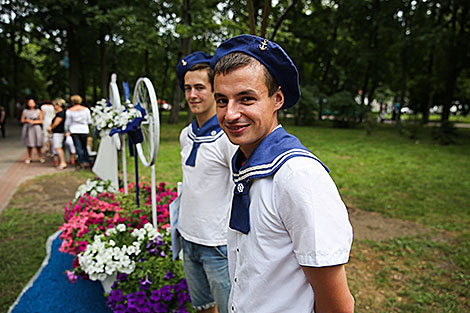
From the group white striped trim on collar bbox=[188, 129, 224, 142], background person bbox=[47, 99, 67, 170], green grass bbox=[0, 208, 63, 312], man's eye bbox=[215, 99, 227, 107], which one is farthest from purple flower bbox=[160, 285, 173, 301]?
background person bbox=[47, 99, 67, 170]

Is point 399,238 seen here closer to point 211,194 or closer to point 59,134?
point 211,194

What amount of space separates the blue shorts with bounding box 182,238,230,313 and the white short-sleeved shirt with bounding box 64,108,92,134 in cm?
725

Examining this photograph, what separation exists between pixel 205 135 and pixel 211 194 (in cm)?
37

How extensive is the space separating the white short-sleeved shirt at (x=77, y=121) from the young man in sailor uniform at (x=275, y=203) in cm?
819

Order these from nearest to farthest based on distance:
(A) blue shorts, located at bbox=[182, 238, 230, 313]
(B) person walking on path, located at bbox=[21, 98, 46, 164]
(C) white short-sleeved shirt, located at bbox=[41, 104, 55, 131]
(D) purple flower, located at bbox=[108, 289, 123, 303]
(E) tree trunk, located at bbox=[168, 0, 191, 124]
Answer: (A) blue shorts, located at bbox=[182, 238, 230, 313] → (D) purple flower, located at bbox=[108, 289, 123, 303] → (B) person walking on path, located at bbox=[21, 98, 46, 164] → (C) white short-sleeved shirt, located at bbox=[41, 104, 55, 131] → (E) tree trunk, located at bbox=[168, 0, 191, 124]

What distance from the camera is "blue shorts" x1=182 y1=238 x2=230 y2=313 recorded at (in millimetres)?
2174

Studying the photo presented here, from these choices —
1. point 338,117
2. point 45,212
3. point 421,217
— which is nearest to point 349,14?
point 338,117

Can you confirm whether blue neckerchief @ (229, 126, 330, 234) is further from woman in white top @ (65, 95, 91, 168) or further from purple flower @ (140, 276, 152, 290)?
woman in white top @ (65, 95, 91, 168)

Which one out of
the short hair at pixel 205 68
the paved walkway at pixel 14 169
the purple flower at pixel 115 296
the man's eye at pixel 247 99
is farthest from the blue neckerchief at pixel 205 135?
the paved walkway at pixel 14 169

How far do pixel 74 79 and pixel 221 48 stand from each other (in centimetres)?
1766

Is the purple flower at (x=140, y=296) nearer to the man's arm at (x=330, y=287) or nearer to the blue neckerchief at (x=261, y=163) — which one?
the blue neckerchief at (x=261, y=163)

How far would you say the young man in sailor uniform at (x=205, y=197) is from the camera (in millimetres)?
2207

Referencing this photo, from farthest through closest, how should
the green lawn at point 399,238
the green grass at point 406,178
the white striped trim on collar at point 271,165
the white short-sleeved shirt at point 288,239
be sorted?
the green grass at point 406,178
the green lawn at point 399,238
the white striped trim on collar at point 271,165
the white short-sleeved shirt at point 288,239

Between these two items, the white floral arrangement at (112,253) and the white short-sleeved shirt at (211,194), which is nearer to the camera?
the white short-sleeved shirt at (211,194)
